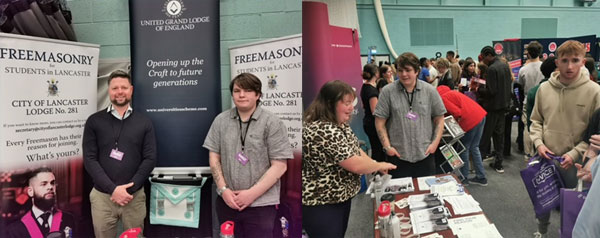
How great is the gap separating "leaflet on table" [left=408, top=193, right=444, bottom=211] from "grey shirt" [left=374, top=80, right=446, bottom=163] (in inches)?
8.3

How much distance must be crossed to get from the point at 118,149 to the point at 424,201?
140 centimetres

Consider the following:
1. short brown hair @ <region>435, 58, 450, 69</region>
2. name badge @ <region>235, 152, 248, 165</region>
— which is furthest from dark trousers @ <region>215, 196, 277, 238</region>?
short brown hair @ <region>435, 58, 450, 69</region>

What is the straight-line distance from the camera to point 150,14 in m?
1.04

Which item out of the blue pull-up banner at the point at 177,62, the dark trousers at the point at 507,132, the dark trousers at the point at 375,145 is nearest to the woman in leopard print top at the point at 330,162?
the blue pull-up banner at the point at 177,62

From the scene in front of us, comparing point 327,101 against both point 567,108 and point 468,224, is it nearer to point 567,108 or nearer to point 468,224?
point 468,224

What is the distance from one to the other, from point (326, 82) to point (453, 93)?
1.88 m

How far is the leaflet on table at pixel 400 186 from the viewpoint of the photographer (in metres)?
1.80

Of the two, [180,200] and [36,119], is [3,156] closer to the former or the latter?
[36,119]

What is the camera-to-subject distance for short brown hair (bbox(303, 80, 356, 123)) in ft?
3.82

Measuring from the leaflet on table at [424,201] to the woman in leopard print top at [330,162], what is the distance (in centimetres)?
39

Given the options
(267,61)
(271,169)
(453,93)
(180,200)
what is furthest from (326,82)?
(453,93)

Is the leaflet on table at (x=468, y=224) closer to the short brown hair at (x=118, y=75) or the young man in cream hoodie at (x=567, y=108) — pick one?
the young man in cream hoodie at (x=567, y=108)

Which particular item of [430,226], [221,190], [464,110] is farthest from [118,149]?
[464,110]

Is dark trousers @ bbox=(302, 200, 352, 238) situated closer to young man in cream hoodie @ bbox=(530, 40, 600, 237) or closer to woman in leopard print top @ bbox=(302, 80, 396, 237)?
woman in leopard print top @ bbox=(302, 80, 396, 237)
